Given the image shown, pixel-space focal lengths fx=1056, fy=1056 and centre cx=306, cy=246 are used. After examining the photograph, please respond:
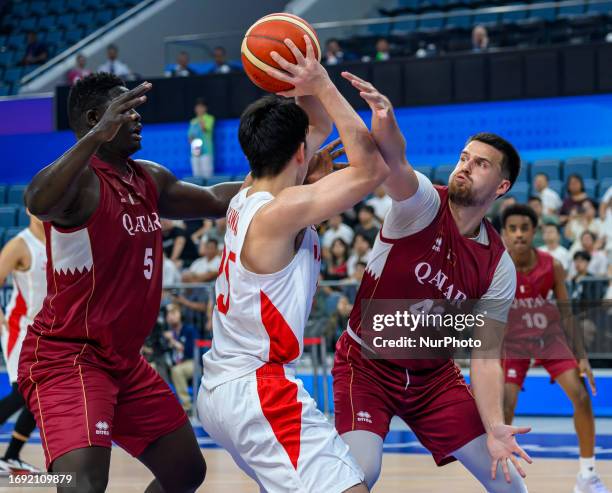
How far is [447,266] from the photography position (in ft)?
14.5

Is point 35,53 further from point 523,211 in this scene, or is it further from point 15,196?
point 523,211

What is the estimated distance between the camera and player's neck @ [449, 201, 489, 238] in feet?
14.8

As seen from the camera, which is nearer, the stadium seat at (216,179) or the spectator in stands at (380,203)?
the spectator in stands at (380,203)

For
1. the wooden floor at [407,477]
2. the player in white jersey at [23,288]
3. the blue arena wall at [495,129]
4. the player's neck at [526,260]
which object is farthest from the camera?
the blue arena wall at [495,129]

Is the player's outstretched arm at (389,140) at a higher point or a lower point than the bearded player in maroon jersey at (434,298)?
higher

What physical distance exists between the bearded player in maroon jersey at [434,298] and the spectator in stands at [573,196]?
803 cm

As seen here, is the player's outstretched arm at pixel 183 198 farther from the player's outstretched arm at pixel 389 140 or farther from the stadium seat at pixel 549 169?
the stadium seat at pixel 549 169

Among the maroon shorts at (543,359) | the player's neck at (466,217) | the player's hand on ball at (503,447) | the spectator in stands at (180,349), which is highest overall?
the player's neck at (466,217)

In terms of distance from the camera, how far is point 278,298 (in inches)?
138

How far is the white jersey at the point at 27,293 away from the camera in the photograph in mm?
7441

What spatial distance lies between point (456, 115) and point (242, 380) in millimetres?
13832

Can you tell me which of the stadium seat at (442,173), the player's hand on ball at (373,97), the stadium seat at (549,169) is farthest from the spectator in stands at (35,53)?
the player's hand on ball at (373,97)

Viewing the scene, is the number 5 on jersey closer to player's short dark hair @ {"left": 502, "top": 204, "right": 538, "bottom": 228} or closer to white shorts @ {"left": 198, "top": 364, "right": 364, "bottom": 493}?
white shorts @ {"left": 198, "top": 364, "right": 364, "bottom": 493}

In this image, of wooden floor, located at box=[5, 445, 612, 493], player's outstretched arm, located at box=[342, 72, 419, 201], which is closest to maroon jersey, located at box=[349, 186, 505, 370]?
player's outstretched arm, located at box=[342, 72, 419, 201]
